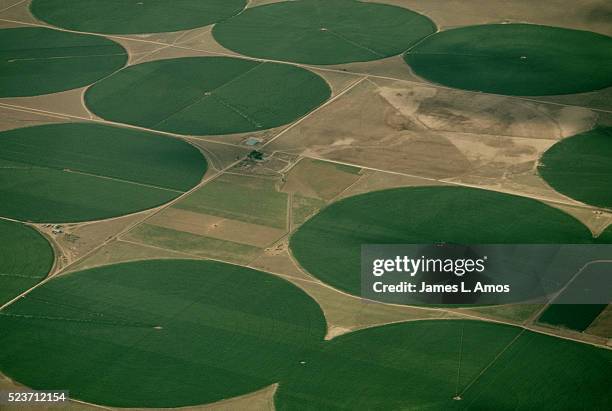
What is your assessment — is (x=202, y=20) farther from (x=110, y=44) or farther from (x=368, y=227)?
(x=368, y=227)

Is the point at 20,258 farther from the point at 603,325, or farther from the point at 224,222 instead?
the point at 603,325

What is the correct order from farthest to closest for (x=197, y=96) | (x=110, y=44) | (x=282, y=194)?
(x=110, y=44)
(x=197, y=96)
(x=282, y=194)

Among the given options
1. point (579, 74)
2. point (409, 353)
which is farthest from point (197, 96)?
point (409, 353)

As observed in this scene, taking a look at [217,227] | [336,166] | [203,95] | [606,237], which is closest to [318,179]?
[336,166]

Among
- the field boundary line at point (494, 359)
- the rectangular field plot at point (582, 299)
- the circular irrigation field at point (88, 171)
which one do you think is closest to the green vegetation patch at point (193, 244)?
the circular irrigation field at point (88, 171)

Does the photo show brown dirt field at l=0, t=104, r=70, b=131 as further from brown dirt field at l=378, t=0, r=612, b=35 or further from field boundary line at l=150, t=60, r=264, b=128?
brown dirt field at l=378, t=0, r=612, b=35

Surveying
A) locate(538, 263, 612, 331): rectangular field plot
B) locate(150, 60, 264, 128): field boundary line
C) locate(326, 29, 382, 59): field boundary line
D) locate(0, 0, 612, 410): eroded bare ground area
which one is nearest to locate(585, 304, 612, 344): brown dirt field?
locate(0, 0, 612, 410): eroded bare ground area
